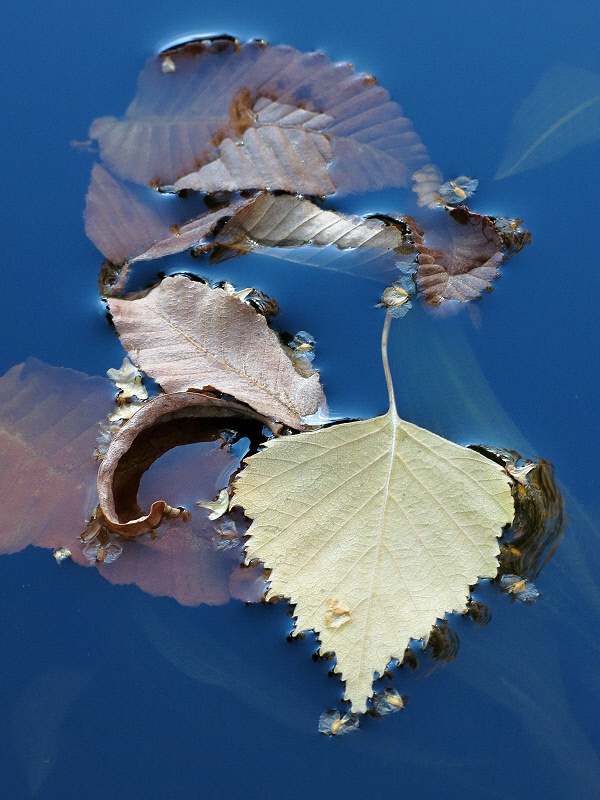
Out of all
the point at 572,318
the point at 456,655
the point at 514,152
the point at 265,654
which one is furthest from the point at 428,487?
the point at 514,152

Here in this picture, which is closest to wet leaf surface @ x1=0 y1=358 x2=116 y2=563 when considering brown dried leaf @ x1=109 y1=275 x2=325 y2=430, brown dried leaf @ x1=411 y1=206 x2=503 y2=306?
brown dried leaf @ x1=109 y1=275 x2=325 y2=430

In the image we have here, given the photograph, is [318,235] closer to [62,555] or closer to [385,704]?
[62,555]

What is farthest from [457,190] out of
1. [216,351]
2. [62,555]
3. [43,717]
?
[43,717]

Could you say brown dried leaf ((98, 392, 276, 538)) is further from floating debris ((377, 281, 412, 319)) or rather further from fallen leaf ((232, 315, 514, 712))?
floating debris ((377, 281, 412, 319))

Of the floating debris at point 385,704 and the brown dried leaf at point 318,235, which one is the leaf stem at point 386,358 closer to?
the brown dried leaf at point 318,235

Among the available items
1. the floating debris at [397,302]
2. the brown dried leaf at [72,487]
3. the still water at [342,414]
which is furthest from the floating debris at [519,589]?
the floating debris at [397,302]

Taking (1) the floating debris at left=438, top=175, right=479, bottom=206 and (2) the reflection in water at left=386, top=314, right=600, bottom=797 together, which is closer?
(2) the reflection in water at left=386, top=314, right=600, bottom=797
